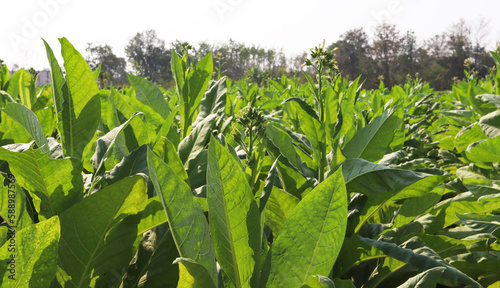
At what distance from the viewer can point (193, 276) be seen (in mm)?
771

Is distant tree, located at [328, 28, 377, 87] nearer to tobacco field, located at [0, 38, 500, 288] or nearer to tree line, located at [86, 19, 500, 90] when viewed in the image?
tree line, located at [86, 19, 500, 90]

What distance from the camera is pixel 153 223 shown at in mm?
1047

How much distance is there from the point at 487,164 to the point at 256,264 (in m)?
2.51

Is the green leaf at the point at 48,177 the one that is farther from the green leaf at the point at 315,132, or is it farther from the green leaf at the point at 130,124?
the green leaf at the point at 315,132

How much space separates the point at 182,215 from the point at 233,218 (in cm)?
12

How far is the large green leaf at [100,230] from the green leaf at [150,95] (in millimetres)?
991

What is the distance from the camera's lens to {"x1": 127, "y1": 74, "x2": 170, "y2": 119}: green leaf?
6.24 ft

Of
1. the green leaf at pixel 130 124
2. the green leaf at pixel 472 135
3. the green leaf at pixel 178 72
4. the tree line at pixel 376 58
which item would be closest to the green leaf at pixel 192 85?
the green leaf at pixel 178 72

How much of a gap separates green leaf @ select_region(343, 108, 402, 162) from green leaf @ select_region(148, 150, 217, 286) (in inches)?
37.1

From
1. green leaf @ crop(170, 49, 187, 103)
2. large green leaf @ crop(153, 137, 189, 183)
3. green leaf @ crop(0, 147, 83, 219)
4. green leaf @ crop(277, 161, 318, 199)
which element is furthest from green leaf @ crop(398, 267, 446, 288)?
green leaf @ crop(170, 49, 187, 103)

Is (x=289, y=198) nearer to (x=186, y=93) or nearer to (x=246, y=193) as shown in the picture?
(x=246, y=193)

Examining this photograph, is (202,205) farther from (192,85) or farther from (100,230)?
(192,85)

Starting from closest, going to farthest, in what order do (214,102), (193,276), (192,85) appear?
(193,276) → (192,85) → (214,102)

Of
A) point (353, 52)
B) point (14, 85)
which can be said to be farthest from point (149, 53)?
point (14, 85)
